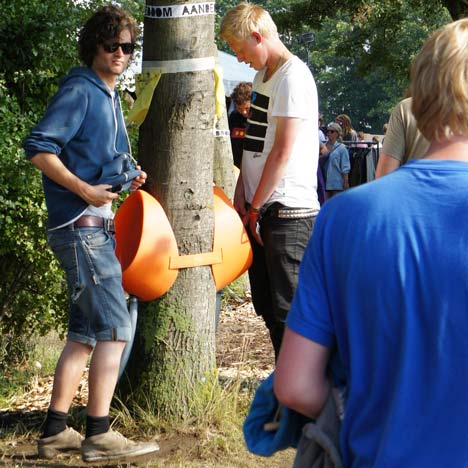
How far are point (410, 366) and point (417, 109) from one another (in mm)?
497

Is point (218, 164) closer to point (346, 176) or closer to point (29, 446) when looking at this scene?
point (29, 446)

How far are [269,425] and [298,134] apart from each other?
2.71 m

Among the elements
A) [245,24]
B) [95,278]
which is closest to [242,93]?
[245,24]

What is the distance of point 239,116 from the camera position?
30.0 ft

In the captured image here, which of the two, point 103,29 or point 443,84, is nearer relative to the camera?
point 443,84

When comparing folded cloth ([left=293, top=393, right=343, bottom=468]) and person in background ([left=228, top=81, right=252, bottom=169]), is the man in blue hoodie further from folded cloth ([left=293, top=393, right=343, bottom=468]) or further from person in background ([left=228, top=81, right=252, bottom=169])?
person in background ([left=228, top=81, right=252, bottom=169])

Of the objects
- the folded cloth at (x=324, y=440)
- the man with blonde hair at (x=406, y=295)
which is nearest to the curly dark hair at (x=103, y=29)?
the man with blonde hair at (x=406, y=295)

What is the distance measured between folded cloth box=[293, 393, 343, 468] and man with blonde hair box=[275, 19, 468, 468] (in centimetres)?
4

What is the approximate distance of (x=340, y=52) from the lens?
20141mm

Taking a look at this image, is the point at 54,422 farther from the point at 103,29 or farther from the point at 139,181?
the point at 103,29

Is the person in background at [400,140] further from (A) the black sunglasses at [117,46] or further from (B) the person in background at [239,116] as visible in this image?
(B) the person in background at [239,116]

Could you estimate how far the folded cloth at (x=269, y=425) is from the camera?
2213mm

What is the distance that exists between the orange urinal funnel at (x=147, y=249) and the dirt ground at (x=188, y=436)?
694 millimetres

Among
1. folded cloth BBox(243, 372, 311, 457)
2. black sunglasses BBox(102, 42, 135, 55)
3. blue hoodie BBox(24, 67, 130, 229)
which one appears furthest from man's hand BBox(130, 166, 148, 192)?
folded cloth BBox(243, 372, 311, 457)
